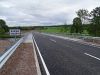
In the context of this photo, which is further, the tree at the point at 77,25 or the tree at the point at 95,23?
the tree at the point at 77,25

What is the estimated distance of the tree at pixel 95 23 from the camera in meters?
52.6

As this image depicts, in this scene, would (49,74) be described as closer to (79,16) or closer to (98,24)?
(98,24)

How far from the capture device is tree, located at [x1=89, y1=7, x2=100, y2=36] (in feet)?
173

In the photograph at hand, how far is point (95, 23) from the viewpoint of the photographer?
179 feet

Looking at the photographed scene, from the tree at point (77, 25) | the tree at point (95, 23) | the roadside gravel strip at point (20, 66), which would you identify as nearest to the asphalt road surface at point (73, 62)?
the roadside gravel strip at point (20, 66)

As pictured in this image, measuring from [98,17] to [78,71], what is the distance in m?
43.8

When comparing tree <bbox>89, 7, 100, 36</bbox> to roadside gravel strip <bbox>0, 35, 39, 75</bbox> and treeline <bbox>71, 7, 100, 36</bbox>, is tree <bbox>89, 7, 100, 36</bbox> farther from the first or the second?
roadside gravel strip <bbox>0, 35, 39, 75</bbox>

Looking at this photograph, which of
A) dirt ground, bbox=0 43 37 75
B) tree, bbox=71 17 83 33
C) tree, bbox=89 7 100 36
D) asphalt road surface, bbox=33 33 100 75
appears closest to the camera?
dirt ground, bbox=0 43 37 75

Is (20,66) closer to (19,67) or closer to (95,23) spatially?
(19,67)

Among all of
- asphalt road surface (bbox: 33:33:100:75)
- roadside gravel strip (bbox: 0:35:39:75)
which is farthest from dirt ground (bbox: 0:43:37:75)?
asphalt road surface (bbox: 33:33:100:75)

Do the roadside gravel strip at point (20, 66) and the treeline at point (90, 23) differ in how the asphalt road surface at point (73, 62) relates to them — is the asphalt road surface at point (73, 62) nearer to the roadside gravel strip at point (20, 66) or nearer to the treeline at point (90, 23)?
the roadside gravel strip at point (20, 66)

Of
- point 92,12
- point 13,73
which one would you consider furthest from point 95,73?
point 92,12

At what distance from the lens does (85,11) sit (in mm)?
70438

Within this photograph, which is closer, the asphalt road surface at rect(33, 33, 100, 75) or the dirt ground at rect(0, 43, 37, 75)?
the dirt ground at rect(0, 43, 37, 75)
